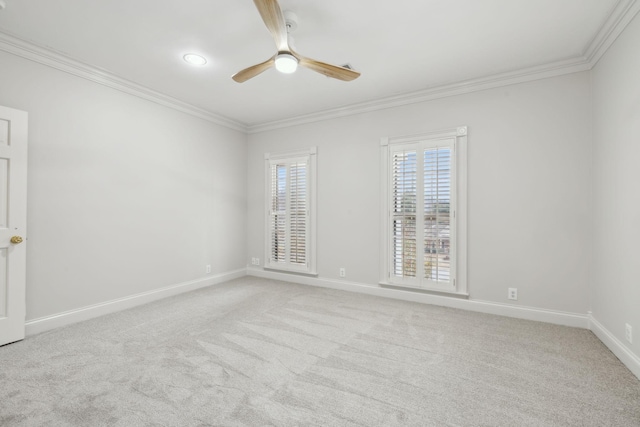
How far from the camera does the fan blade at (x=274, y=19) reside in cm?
178

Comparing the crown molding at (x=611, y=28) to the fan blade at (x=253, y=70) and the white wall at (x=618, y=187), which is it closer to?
the white wall at (x=618, y=187)

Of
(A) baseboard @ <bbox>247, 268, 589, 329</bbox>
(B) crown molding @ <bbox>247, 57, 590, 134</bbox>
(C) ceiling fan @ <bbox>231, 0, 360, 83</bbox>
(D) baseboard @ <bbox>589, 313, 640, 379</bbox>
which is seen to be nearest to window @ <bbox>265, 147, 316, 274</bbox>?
(A) baseboard @ <bbox>247, 268, 589, 329</bbox>

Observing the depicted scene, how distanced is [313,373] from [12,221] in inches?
114

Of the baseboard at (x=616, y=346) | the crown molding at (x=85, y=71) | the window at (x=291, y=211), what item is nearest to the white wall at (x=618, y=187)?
the baseboard at (x=616, y=346)

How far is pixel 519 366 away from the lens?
2238mm

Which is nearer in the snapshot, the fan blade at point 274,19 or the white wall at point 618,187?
the fan blade at point 274,19

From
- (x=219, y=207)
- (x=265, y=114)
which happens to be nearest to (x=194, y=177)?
(x=219, y=207)

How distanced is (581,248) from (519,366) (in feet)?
5.17

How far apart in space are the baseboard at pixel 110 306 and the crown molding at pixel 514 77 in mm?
2790

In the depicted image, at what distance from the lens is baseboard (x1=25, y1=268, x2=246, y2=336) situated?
2.81 metres

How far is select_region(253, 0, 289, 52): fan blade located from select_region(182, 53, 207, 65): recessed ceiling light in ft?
4.06

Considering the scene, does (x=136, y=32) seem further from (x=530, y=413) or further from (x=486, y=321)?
(x=486, y=321)

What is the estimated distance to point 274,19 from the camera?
6.30 feet

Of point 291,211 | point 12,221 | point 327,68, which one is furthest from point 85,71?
point 291,211
